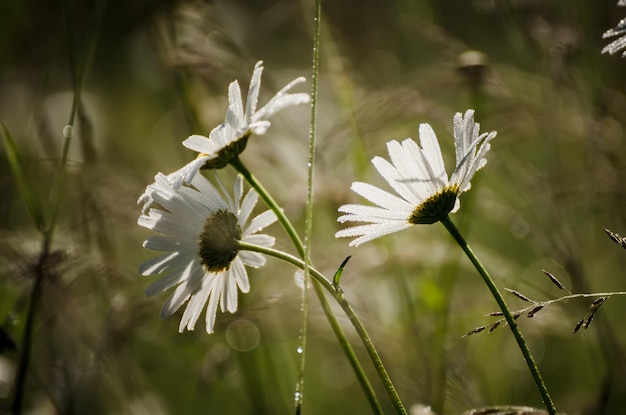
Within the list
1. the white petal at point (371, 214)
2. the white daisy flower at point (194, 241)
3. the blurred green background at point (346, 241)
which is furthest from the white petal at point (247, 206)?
the blurred green background at point (346, 241)

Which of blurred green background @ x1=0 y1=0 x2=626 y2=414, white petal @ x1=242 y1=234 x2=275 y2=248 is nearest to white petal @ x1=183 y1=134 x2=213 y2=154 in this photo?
white petal @ x1=242 y1=234 x2=275 y2=248

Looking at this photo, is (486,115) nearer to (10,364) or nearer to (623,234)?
(623,234)

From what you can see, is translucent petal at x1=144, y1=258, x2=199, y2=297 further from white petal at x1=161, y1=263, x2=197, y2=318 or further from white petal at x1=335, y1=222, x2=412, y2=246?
white petal at x1=335, y1=222, x2=412, y2=246

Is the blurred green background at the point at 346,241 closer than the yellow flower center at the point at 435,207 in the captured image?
No

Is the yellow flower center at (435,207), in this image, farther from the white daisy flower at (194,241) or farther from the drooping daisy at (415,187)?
the white daisy flower at (194,241)

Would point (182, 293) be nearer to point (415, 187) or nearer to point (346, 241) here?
point (415, 187)

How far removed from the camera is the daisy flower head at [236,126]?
1.63 ft

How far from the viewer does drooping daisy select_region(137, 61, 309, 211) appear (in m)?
0.49

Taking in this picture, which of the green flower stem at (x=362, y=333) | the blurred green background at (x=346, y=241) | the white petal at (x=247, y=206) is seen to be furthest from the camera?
the blurred green background at (x=346, y=241)

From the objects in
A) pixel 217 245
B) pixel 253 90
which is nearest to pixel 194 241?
pixel 217 245

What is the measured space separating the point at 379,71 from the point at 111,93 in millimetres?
1334

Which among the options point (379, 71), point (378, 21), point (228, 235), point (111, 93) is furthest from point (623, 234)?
point (111, 93)

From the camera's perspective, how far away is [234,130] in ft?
1.73

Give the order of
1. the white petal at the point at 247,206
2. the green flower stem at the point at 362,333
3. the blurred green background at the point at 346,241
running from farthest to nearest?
the blurred green background at the point at 346,241, the white petal at the point at 247,206, the green flower stem at the point at 362,333
